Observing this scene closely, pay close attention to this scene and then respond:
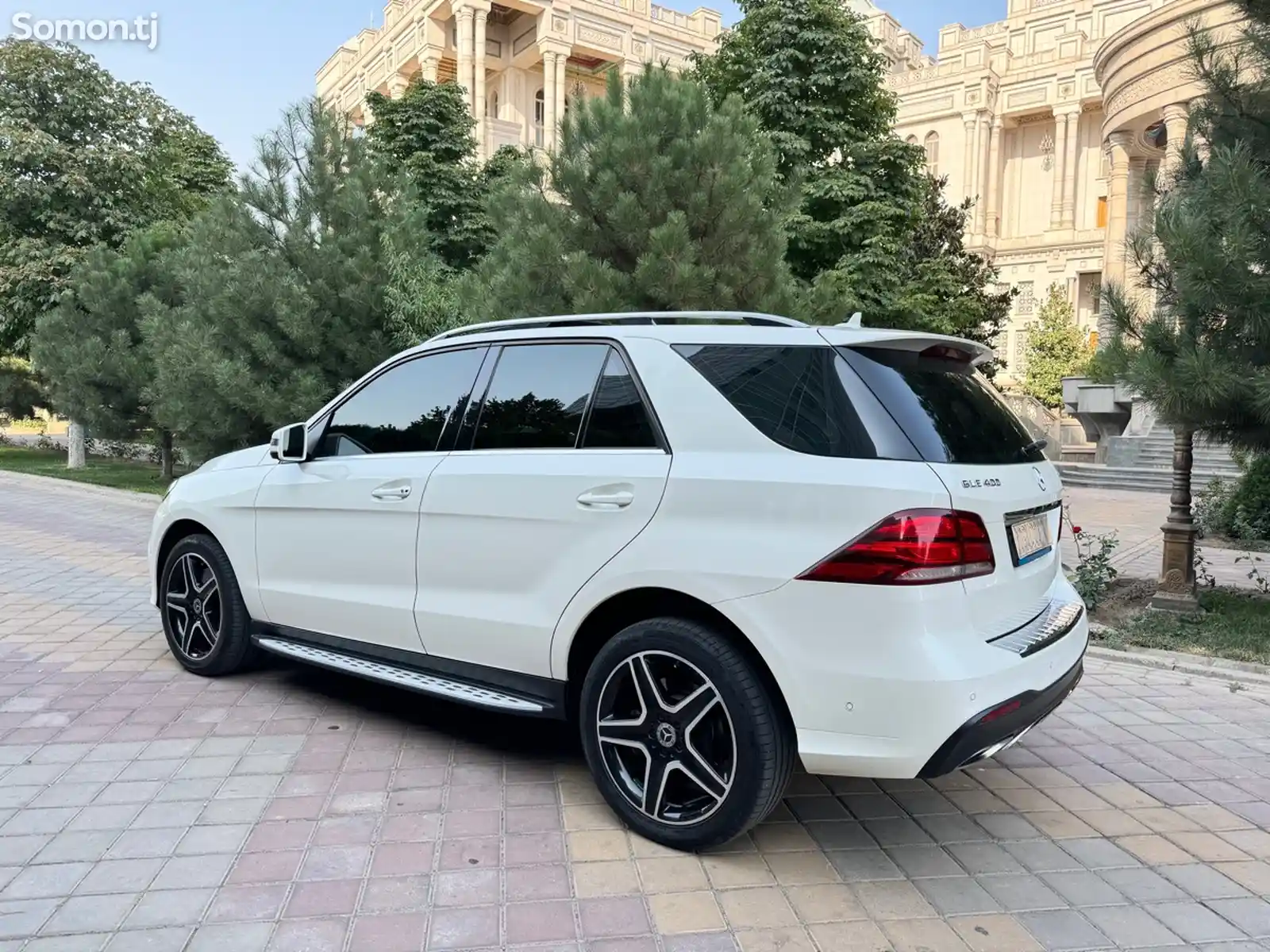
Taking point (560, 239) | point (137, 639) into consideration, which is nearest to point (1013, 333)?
point (560, 239)

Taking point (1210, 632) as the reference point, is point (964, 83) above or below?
above

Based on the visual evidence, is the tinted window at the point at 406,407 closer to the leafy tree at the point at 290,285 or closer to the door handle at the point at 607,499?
the door handle at the point at 607,499

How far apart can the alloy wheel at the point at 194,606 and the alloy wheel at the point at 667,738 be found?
9.00ft

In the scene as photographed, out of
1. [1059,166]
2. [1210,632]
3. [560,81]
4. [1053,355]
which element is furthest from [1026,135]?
[1210,632]

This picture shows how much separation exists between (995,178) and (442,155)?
44.8 meters

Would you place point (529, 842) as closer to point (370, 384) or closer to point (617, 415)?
point (617, 415)

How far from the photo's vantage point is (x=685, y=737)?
3.27 metres

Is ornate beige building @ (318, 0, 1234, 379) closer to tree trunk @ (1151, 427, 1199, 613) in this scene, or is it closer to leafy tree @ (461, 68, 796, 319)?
leafy tree @ (461, 68, 796, 319)

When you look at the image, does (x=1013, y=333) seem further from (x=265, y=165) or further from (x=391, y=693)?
(x=391, y=693)

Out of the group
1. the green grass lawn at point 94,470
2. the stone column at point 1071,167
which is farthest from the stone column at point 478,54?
the stone column at point 1071,167

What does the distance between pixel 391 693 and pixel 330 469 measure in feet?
4.59

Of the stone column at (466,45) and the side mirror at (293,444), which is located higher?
the stone column at (466,45)

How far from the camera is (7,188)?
78.6 feet

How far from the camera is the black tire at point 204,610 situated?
202 inches
